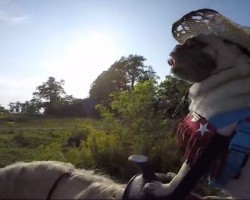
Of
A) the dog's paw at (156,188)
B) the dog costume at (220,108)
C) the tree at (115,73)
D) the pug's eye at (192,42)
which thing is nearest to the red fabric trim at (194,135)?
the dog costume at (220,108)

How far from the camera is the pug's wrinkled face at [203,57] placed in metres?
2.10

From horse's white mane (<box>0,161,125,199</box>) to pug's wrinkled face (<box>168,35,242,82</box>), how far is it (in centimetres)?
68

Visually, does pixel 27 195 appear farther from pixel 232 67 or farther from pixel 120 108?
pixel 120 108

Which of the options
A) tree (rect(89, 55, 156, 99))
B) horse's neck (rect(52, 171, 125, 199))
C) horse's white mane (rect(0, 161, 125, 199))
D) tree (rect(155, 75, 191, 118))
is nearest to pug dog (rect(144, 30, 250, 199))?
horse's neck (rect(52, 171, 125, 199))

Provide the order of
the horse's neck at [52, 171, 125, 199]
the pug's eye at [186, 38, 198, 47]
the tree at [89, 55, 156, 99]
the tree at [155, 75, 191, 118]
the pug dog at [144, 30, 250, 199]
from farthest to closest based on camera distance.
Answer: the tree at [89, 55, 156, 99] → the tree at [155, 75, 191, 118] → the pug's eye at [186, 38, 198, 47] → the horse's neck at [52, 171, 125, 199] → the pug dog at [144, 30, 250, 199]

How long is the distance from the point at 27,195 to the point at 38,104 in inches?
2470

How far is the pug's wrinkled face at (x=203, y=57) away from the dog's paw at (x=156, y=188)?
576 millimetres

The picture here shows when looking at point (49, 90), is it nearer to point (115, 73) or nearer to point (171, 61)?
point (115, 73)

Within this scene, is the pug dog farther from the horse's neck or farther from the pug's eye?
the horse's neck

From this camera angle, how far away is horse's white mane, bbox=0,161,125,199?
2.08 m

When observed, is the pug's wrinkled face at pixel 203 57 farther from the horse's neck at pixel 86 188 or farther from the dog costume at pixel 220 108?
the horse's neck at pixel 86 188

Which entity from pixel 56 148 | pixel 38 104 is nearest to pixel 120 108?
pixel 56 148

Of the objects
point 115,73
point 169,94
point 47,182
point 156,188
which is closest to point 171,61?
point 156,188

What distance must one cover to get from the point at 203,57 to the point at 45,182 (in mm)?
1027
